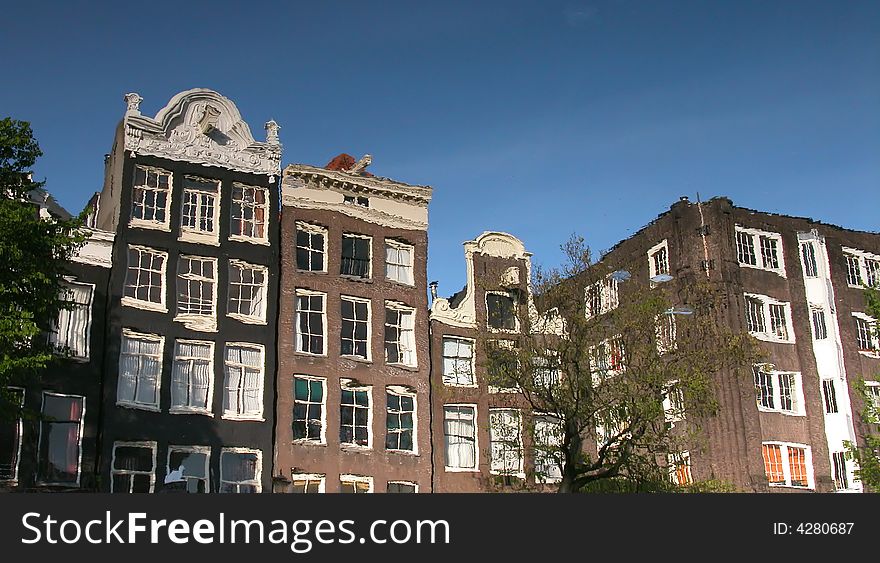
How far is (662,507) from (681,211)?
34.2 m

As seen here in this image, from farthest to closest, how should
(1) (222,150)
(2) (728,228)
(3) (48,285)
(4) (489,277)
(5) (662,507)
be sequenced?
(2) (728,228)
(4) (489,277)
(1) (222,150)
(3) (48,285)
(5) (662,507)

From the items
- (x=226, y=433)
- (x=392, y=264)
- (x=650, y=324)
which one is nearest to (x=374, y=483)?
(x=226, y=433)

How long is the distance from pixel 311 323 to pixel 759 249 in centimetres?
2345

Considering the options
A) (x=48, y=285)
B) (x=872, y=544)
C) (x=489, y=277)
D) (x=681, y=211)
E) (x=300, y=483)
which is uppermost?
(x=681, y=211)

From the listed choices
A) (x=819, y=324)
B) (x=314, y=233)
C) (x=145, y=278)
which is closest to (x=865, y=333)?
(x=819, y=324)

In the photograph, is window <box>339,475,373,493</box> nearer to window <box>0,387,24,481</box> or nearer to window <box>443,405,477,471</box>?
window <box>443,405,477,471</box>

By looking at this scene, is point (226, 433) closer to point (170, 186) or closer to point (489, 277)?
point (170, 186)

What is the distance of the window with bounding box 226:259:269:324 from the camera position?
43.1 metres

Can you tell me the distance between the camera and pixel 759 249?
53.1 metres

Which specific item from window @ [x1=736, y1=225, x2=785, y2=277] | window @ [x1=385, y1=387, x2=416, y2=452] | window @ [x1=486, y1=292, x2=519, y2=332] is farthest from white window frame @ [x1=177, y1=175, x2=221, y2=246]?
window @ [x1=736, y1=225, x2=785, y2=277]

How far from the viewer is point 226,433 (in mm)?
40906

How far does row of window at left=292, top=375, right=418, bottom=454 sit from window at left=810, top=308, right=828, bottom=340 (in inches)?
858

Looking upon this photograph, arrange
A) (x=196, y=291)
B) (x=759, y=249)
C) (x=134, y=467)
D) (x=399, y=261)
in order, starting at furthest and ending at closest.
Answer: (x=759, y=249) < (x=399, y=261) < (x=196, y=291) < (x=134, y=467)

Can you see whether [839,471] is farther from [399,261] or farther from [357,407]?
[357,407]
